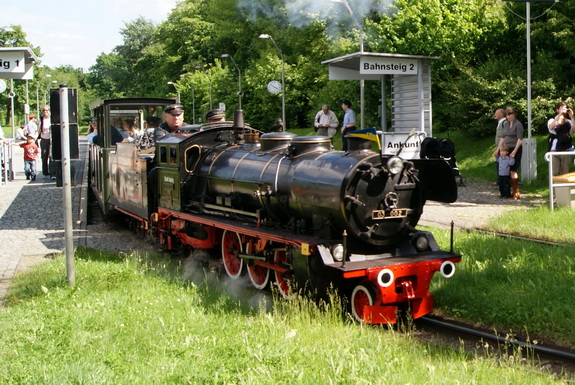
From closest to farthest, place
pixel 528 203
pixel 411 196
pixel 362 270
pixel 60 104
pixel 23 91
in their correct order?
pixel 362 270, pixel 411 196, pixel 60 104, pixel 528 203, pixel 23 91

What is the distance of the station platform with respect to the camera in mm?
10646

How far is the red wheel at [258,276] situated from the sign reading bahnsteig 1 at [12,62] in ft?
23.0

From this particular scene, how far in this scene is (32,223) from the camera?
14.0 meters

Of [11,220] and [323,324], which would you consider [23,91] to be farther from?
[323,324]

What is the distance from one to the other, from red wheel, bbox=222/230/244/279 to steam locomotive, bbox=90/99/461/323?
15 mm

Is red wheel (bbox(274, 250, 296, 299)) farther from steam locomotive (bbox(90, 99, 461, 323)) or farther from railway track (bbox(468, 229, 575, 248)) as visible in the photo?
railway track (bbox(468, 229, 575, 248))

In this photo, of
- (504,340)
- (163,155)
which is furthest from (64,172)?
(504,340)

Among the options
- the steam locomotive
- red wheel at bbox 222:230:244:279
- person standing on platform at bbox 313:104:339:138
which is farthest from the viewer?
person standing on platform at bbox 313:104:339:138

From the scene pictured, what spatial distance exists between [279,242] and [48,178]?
1659cm

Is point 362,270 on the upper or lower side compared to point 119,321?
upper

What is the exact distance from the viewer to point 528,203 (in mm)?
13945

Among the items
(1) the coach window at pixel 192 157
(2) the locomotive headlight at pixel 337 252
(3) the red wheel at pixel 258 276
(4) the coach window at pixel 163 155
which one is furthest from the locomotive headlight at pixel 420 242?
(4) the coach window at pixel 163 155

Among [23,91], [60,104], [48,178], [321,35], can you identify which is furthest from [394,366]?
[23,91]

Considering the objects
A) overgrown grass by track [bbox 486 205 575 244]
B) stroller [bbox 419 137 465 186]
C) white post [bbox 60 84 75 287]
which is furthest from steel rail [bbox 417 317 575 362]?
stroller [bbox 419 137 465 186]
